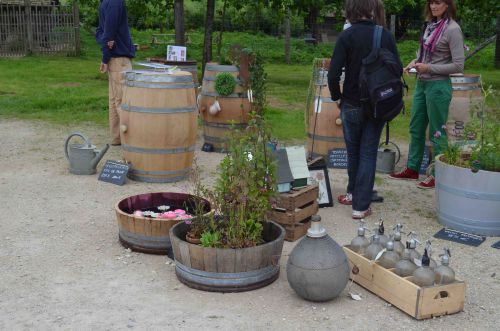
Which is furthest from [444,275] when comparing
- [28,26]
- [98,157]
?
[28,26]

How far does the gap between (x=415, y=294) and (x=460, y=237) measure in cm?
158

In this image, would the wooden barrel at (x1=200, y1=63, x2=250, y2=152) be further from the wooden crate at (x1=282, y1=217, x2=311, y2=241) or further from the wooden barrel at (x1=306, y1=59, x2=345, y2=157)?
the wooden crate at (x1=282, y1=217, x2=311, y2=241)

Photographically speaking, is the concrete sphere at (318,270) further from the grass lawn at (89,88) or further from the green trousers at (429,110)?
the grass lawn at (89,88)

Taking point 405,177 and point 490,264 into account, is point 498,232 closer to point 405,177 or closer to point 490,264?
point 490,264

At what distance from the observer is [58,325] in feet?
12.0

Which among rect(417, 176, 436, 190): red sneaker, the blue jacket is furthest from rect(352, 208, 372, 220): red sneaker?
the blue jacket

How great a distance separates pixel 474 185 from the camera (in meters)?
5.14

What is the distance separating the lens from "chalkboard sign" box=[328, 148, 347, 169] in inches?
283

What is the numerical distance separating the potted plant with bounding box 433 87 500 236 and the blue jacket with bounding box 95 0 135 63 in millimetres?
3976

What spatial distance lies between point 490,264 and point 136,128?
3.38 metres

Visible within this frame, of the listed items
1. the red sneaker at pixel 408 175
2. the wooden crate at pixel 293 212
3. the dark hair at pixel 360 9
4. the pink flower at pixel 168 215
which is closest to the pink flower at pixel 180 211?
the pink flower at pixel 168 215

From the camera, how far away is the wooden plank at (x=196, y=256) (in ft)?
13.2

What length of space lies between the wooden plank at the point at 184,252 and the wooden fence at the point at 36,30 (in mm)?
17638

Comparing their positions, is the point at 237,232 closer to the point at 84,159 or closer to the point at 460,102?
the point at 84,159
